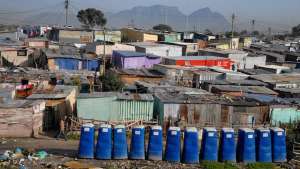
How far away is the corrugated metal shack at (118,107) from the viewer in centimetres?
1969

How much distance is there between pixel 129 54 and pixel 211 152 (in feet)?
73.7

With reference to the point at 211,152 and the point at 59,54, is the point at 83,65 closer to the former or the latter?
the point at 59,54

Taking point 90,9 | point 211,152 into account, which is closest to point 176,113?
point 211,152

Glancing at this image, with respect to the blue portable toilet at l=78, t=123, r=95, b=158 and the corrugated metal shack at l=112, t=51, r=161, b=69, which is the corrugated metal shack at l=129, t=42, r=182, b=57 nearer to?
the corrugated metal shack at l=112, t=51, r=161, b=69

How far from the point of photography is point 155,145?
49.9 feet

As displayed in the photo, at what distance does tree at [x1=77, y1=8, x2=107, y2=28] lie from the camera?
81938 mm

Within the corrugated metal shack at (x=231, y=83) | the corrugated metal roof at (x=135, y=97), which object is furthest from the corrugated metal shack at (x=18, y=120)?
the corrugated metal shack at (x=231, y=83)

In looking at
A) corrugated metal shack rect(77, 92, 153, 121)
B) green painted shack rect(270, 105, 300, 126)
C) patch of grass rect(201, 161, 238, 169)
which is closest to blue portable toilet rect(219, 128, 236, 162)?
patch of grass rect(201, 161, 238, 169)

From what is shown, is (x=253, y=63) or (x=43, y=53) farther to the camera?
(x=253, y=63)

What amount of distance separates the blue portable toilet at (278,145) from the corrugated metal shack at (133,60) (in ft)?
70.4

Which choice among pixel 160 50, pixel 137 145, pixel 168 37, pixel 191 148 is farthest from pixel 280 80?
pixel 168 37

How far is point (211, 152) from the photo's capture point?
50.2ft

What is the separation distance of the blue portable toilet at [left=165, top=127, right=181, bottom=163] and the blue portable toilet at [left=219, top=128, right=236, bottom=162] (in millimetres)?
1485

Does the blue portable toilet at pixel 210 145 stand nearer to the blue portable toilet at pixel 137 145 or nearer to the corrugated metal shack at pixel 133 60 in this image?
the blue portable toilet at pixel 137 145
